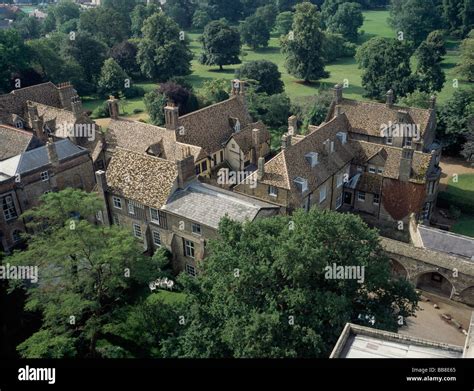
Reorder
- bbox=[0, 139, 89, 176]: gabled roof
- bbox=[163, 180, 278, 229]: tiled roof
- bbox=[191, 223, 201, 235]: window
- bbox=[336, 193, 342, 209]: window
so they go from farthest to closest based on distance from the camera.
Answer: bbox=[336, 193, 342, 209]: window → bbox=[0, 139, 89, 176]: gabled roof → bbox=[191, 223, 201, 235]: window → bbox=[163, 180, 278, 229]: tiled roof

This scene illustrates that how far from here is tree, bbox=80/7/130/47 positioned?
123438 millimetres

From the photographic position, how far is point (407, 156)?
46062 millimetres

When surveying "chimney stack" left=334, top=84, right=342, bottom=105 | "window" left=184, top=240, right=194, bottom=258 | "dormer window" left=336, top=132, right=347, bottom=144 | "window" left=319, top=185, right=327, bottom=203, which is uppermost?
"chimney stack" left=334, top=84, right=342, bottom=105

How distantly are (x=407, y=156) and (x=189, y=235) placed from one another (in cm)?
2215

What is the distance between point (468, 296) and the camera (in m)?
39.7

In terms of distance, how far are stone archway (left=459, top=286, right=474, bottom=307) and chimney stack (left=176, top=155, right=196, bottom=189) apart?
2464 cm

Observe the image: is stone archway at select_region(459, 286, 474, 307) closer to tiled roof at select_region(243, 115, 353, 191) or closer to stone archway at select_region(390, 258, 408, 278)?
stone archway at select_region(390, 258, 408, 278)

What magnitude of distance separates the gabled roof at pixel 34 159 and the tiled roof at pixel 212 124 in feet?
37.5

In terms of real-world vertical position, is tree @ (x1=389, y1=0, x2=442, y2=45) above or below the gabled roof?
above

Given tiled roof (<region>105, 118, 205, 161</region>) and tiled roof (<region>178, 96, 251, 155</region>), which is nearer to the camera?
tiled roof (<region>105, 118, 205, 161</region>)

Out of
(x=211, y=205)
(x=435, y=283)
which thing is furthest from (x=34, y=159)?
(x=435, y=283)

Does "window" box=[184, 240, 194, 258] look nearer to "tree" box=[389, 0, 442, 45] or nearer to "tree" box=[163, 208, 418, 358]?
"tree" box=[163, 208, 418, 358]

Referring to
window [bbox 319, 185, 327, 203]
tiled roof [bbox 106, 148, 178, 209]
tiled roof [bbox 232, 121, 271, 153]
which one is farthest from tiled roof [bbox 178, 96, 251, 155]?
window [bbox 319, 185, 327, 203]

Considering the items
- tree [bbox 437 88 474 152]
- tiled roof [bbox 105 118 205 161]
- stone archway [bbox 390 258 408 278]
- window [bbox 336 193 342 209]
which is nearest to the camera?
stone archway [bbox 390 258 408 278]
